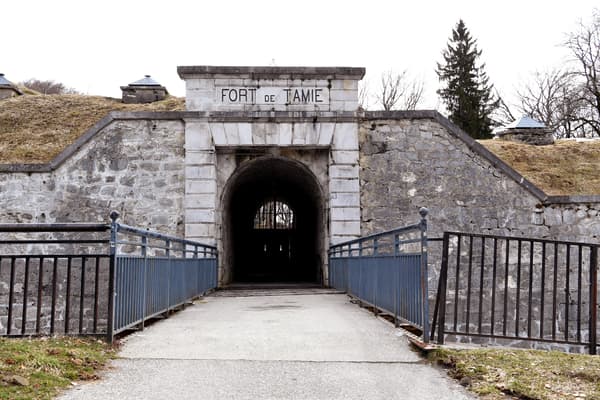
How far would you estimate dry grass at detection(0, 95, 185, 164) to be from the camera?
15.8 meters

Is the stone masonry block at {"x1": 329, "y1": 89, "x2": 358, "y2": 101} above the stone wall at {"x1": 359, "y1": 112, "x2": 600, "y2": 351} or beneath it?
above

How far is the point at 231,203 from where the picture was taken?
698 inches

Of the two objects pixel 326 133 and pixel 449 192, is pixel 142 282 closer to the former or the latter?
pixel 326 133

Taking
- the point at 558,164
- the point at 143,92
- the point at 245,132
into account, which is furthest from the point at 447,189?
the point at 143,92

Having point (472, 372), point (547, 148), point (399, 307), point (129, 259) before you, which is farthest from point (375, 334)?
point (547, 148)

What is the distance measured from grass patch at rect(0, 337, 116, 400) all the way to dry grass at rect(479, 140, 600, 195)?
1279cm

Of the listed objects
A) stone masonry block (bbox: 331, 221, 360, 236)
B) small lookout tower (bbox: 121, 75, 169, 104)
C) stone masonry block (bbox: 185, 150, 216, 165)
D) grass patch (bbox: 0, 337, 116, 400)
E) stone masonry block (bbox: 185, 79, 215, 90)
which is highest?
small lookout tower (bbox: 121, 75, 169, 104)

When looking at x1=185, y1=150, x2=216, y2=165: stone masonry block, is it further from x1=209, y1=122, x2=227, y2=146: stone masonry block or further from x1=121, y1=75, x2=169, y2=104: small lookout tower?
x1=121, y1=75, x2=169, y2=104: small lookout tower

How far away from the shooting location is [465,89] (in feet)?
129

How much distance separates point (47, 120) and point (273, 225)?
38.1ft

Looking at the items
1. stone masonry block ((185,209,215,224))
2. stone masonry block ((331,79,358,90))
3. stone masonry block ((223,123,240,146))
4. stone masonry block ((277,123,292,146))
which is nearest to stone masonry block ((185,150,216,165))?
stone masonry block ((223,123,240,146))

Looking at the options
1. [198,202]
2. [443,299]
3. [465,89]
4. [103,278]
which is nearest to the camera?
[443,299]

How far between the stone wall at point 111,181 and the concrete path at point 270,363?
663cm

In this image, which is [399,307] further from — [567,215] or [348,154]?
[567,215]
